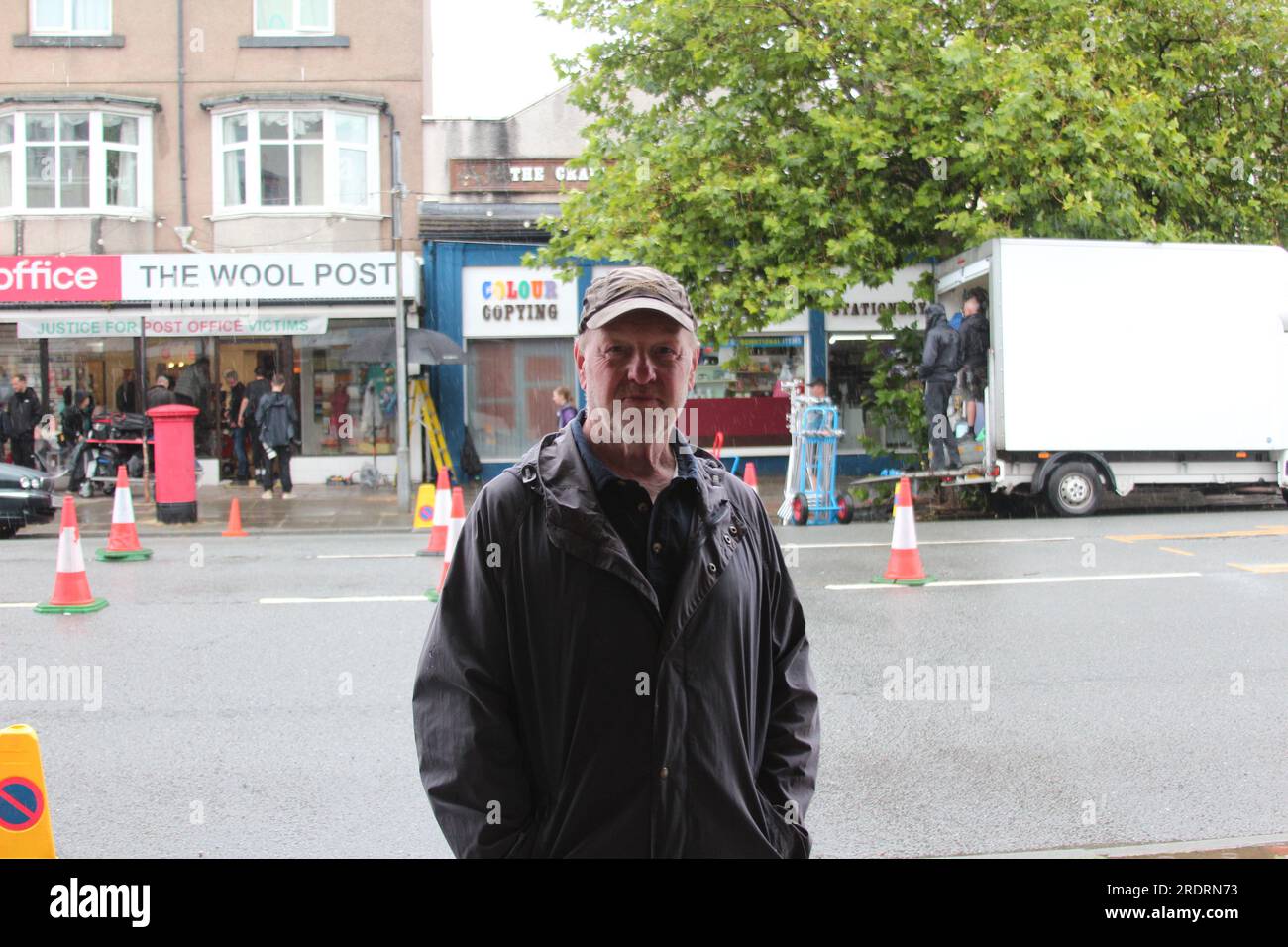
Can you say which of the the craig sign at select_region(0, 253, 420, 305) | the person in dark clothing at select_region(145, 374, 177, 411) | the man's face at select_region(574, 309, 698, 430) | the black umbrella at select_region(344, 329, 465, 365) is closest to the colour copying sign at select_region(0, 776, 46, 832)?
the man's face at select_region(574, 309, 698, 430)

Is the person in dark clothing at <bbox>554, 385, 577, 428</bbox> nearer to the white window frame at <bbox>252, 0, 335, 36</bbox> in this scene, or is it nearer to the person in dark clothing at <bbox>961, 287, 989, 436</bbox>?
the person in dark clothing at <bbox>961, 287, 989, 436</bbox>

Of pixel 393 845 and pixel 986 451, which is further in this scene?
pixel 986 451

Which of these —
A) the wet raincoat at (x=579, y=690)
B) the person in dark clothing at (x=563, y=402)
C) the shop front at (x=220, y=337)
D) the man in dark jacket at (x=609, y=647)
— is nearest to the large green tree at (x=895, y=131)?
the person in dark clothing at (x=563, y=402)

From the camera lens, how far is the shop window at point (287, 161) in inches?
887

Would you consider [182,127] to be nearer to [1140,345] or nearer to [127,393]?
[127,393]

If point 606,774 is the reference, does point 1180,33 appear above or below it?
above

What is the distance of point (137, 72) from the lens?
74.6ft

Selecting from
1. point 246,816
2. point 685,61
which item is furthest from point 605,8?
point 246,816

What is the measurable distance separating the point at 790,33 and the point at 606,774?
15.7 m

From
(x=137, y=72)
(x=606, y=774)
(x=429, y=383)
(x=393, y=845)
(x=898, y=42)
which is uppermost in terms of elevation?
(x=137, y=72)

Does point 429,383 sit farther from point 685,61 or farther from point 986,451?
point 986,451

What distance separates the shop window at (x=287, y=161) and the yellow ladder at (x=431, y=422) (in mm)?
3308

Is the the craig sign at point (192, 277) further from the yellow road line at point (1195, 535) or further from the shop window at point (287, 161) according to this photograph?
the yellow road line at point (1195, 535)

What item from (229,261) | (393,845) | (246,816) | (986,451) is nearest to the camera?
(393,845)
